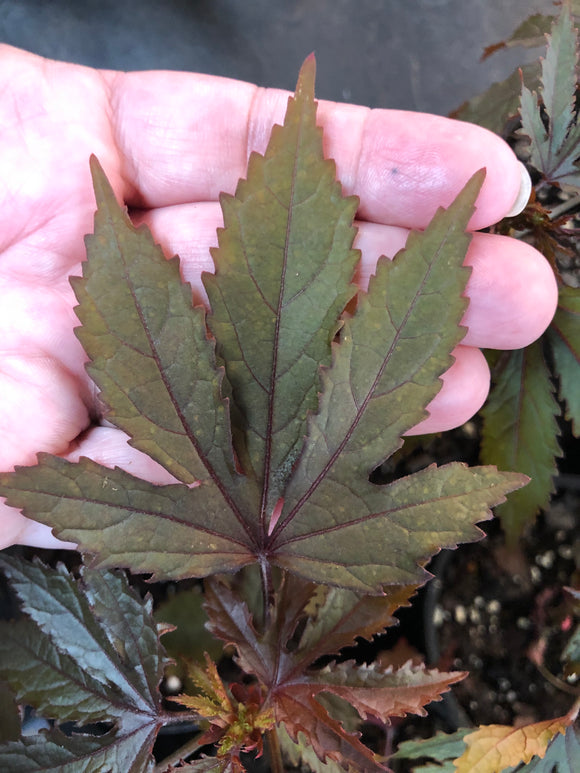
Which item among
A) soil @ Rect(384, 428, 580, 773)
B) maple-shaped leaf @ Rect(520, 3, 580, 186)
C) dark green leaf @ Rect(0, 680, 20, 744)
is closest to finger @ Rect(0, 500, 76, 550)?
dark green leaf @ Rect(0, 680, 20, 744)

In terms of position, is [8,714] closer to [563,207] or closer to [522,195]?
[522,195]

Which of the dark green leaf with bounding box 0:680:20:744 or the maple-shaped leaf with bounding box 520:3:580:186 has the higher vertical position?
the maple-shaped leaf with bounding box 520:3:580:186

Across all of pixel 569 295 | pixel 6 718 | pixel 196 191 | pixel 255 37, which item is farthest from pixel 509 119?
pixel 6 718

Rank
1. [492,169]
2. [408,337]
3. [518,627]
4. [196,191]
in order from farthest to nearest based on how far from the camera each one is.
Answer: [518,627], [196,191], [492,169], [408,337]

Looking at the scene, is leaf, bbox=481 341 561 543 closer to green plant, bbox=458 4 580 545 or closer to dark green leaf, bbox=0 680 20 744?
green plant, bbox=458 4 580 545

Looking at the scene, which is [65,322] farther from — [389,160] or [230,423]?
[389,160]

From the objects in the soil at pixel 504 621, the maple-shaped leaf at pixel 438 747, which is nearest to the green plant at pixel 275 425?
the maple-shaped leaf at pixel 438 747
